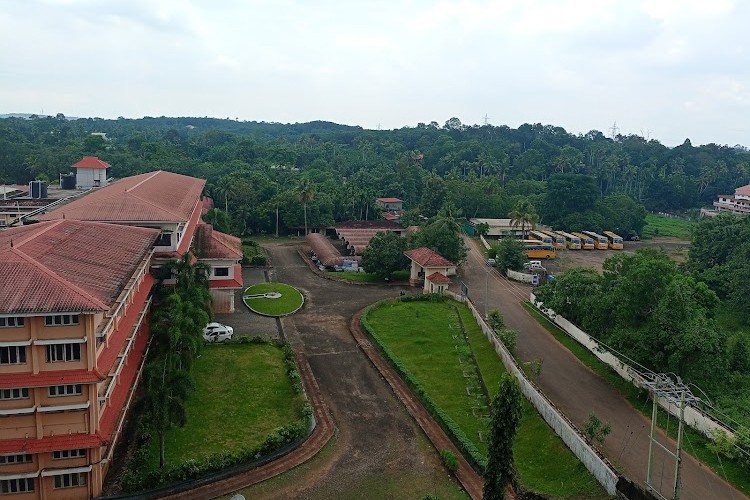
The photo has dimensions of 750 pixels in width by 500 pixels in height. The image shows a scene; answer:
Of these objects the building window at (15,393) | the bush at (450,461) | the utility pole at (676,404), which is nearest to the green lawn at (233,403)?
the building window at (15,393)

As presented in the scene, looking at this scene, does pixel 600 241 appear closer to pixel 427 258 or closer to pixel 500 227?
pixel 500 227

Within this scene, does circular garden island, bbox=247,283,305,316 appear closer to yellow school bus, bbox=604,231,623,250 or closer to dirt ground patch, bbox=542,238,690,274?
dirt ground patch, bbox=542,238,690,274

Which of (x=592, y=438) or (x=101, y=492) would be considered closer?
(x=101, y=492)

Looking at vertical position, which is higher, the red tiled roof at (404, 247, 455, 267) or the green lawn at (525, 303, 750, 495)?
the red tiled roof at (404, 247, 455, 267)

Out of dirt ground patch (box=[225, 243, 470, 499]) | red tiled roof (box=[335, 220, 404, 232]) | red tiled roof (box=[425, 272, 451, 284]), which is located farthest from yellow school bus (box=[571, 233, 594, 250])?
dirt ground patch (box=[225, 243, 470, 499])

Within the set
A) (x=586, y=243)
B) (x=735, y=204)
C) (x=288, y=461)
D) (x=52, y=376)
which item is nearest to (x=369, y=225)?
(x=586, y=243)

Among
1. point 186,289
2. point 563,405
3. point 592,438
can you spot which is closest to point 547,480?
point 592,438

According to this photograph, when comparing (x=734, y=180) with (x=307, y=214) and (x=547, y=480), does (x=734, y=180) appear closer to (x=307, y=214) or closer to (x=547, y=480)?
(x=307, y=214)
